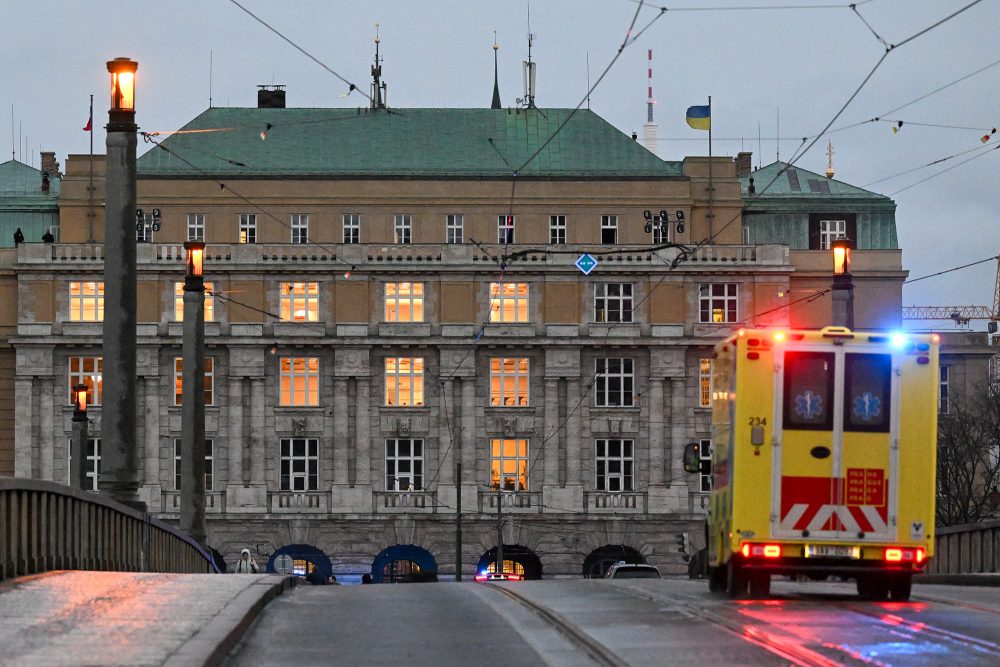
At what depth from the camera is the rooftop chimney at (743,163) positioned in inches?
4291

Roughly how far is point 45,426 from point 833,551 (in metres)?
71.3

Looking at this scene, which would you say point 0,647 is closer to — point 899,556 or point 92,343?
point 899,556

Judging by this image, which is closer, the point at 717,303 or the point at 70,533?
the point at 70,533

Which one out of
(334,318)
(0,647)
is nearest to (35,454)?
(334,318)

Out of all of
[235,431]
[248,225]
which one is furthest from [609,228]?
[235,431]

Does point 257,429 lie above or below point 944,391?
below

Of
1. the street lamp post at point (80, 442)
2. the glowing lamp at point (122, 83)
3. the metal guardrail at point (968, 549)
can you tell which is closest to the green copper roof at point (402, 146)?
the street lamp post at point (80, 442)

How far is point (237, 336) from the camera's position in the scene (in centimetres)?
9300

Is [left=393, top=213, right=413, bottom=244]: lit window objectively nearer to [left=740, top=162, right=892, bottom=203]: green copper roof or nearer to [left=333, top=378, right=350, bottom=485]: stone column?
[left=333, top=378, right=350, bottom=485]: stone column

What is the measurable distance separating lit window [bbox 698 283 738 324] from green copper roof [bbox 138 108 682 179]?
576cm

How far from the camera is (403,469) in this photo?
9356 centimetres

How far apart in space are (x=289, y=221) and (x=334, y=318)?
556 centimetres

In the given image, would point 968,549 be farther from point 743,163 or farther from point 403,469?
point 743,163

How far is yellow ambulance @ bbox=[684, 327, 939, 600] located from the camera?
25.8 m
